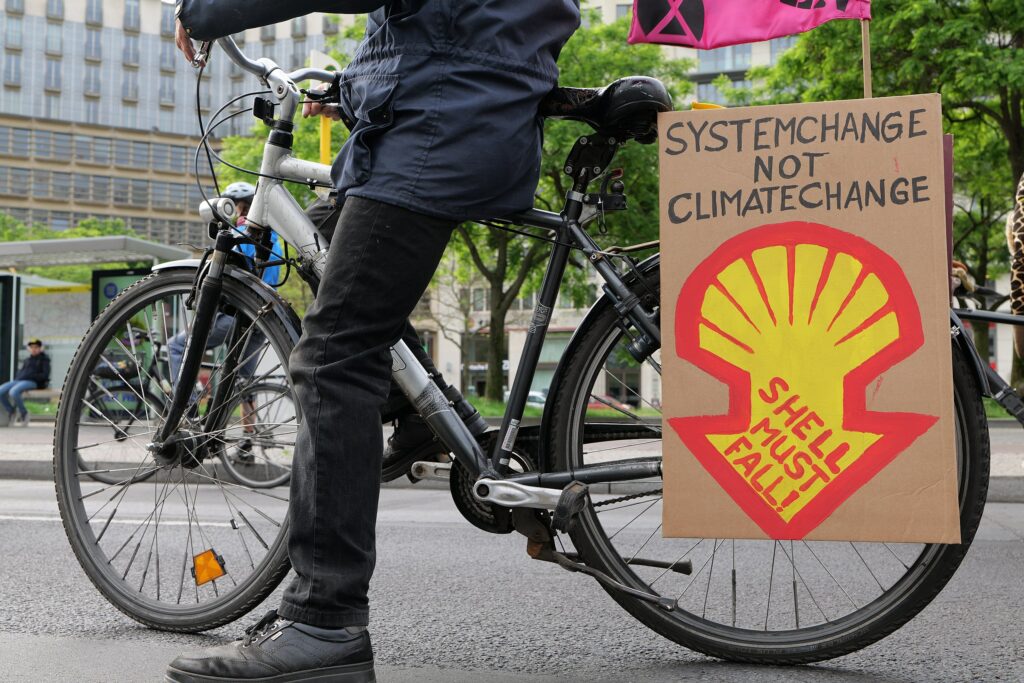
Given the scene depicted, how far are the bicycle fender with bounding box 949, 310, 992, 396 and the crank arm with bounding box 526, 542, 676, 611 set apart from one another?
798 millimetres

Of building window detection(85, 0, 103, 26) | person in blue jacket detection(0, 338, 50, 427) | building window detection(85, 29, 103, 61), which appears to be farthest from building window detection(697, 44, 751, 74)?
person in blue jacket detection(0, 338, 50, 427)

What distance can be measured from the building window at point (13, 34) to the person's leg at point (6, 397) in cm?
6925

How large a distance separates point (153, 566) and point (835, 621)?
85.0 inches

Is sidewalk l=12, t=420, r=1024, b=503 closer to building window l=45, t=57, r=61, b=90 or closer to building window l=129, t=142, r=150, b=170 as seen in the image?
building window l=129, t=142, r=150, b=170

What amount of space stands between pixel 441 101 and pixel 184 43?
673 mm

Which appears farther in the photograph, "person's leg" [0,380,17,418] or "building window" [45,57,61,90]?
"building window" [45,57,61,90]

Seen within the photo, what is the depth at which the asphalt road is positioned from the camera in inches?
92.7

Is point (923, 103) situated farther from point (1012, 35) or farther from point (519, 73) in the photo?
point (1012, 35)

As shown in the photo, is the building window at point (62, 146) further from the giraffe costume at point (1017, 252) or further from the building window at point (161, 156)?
the giraffe costume at point (1017, 252)

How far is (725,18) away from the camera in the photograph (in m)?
2.56

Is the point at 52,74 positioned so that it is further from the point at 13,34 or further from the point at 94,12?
the point at 94,12

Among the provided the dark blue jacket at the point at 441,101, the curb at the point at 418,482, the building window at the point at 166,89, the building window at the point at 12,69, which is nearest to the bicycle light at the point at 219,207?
the dark blue jacket at the point at 441,101

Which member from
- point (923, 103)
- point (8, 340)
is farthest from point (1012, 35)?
point (923, 103)

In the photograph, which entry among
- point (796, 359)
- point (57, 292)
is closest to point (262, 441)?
point (796, 359)
